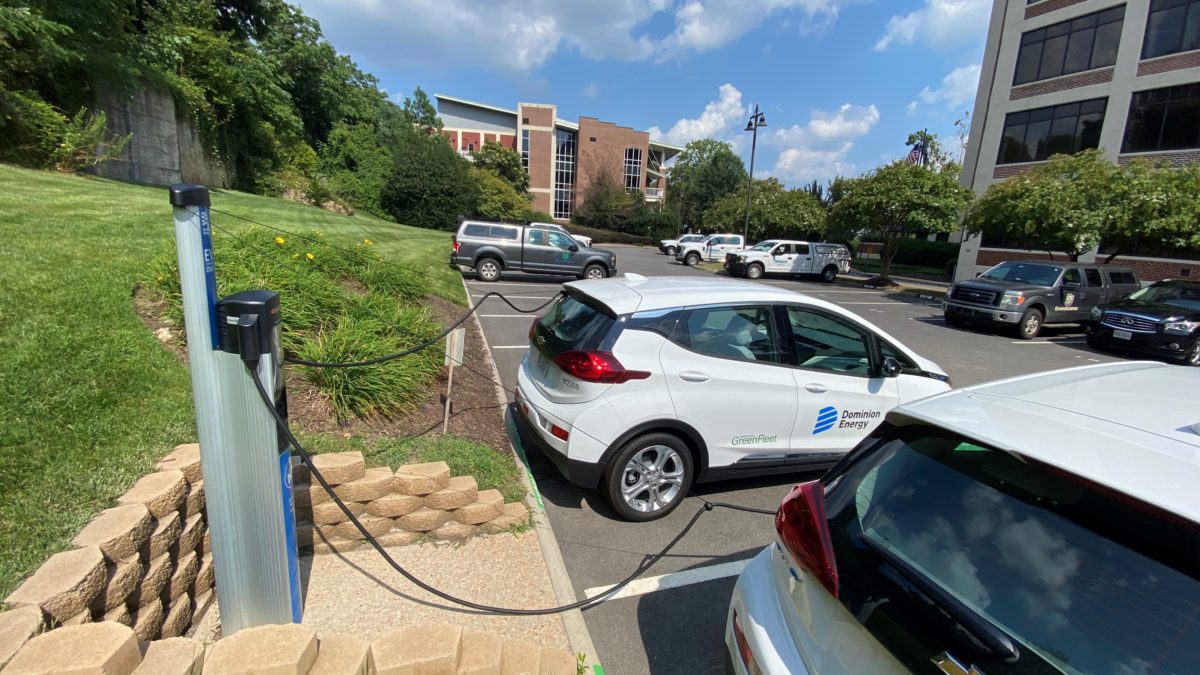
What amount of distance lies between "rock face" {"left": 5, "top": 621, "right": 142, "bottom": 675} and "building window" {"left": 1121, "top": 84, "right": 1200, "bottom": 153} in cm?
3325

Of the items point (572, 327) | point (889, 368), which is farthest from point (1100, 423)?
point (572, 327)

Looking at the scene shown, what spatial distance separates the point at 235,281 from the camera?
17.3 feet

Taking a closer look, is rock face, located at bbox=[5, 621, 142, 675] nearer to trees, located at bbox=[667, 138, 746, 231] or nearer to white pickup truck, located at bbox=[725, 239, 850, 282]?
white pickup truck, located at bbox=[725, 239, 850, 282]

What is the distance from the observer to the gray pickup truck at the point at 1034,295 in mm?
13133

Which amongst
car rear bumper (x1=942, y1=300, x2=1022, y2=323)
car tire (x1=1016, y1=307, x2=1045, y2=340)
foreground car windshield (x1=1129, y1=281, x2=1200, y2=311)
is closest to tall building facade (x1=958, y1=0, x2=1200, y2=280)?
foreground car windshield (x1=1129, y1=281, x2=1200, y2=311)

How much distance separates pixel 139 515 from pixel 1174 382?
435 centimetres

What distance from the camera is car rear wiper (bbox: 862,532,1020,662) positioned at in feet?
4.09

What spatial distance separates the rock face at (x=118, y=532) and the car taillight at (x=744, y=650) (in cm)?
250

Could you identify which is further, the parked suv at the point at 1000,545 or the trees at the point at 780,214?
the trees at the point at 780,214

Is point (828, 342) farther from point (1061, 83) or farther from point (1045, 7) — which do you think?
point (1045, 7)

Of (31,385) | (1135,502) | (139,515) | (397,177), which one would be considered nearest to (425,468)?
(139,515)

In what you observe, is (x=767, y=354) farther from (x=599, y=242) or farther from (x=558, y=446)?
(x=599, y=242)

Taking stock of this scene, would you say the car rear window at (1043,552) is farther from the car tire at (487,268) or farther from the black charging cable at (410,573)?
the car tire at (487,268)

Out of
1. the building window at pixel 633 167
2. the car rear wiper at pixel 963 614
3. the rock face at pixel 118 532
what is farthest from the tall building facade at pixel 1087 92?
the building window at pixel 633 167
